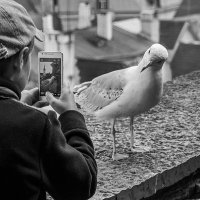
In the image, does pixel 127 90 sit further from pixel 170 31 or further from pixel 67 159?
pixel 170 31

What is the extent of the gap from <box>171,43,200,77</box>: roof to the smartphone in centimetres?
960

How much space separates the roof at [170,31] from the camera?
11164 mm

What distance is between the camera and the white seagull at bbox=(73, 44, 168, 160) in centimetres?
190

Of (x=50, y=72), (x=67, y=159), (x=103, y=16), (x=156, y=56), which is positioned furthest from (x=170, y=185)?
(x=103, y=16)

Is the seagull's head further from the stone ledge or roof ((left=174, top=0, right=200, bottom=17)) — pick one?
roof ((left=174, top=0, right=200, bottom=17))

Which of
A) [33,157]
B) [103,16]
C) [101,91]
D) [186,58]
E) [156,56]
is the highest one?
[33,157]

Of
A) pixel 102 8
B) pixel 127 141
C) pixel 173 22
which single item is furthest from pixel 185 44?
pixel 127 141

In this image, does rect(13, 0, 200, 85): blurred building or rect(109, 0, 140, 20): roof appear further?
rect(109, 0, 140, 20): roof

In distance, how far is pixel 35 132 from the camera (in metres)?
0.95

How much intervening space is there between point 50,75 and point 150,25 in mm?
10094

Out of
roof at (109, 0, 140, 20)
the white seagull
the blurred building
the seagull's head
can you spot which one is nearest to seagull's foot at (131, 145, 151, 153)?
the white seagull

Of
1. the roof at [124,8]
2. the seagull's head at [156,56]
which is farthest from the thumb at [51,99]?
the roof at [124,8]

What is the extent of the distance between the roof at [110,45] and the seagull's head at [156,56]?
8.57m

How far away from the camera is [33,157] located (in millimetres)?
954
